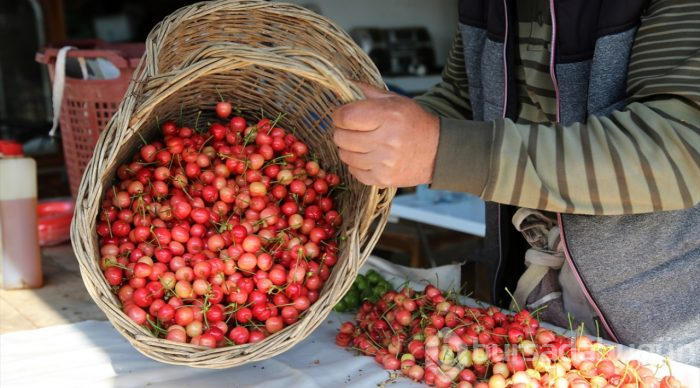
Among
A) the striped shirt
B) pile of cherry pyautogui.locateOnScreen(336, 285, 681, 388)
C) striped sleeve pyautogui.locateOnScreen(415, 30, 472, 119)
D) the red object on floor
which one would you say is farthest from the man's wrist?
the red object on floor

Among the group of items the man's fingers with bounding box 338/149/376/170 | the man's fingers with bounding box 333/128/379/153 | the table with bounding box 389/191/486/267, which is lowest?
the table with bounding box 389/191/486/267

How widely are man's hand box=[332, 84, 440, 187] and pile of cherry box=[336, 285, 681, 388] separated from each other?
11.1 inches

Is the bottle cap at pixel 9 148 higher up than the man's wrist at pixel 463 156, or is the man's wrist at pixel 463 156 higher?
the man's wrist at pixel 463 156

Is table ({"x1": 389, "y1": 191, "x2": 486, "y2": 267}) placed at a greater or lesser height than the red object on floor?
lesser

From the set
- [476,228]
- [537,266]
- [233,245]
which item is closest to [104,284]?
[233,245]

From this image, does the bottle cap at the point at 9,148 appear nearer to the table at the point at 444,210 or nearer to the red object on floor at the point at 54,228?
the red object on floor at the point at 54,228

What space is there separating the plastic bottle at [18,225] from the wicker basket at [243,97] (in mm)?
550

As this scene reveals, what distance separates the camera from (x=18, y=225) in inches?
63.3

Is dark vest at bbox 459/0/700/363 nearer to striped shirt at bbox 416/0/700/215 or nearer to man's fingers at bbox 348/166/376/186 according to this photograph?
striped shirt at bbox 416/0/700/215

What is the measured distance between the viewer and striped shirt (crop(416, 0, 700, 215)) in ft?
2.86

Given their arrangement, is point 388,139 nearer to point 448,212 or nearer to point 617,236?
point 617,236

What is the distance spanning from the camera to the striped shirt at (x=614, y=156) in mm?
872

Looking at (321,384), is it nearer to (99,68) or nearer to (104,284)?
(104,284)

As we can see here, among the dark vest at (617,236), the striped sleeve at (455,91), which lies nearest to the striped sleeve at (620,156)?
the dark vest at (617,236)
